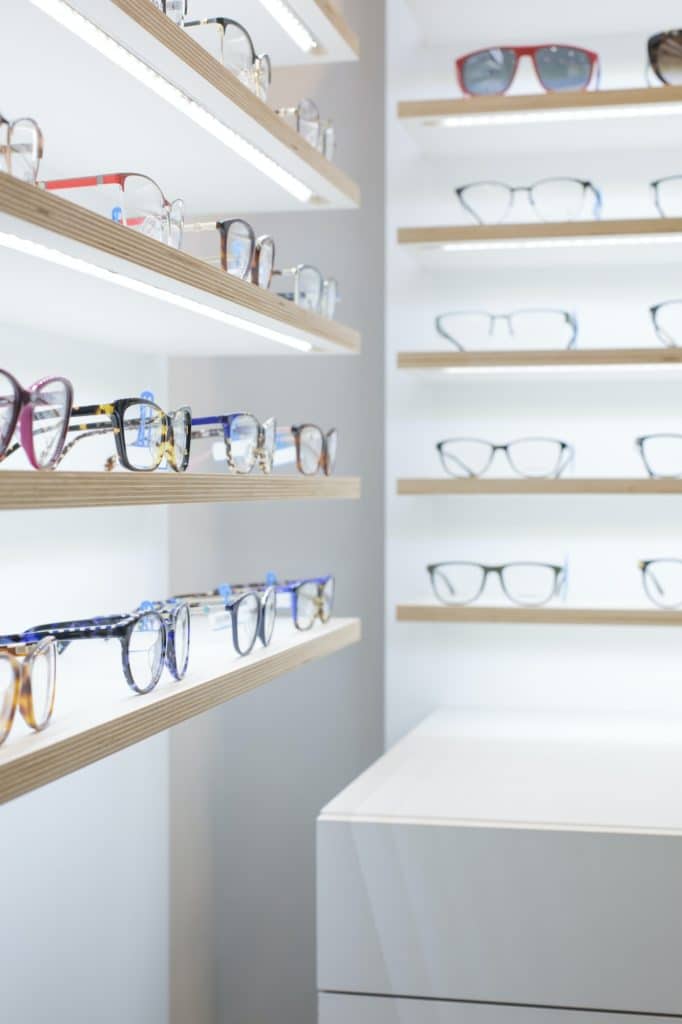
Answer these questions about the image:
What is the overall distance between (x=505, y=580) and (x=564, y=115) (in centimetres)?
92

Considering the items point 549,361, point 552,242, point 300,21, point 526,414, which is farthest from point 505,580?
point 300,21

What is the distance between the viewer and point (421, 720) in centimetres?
272

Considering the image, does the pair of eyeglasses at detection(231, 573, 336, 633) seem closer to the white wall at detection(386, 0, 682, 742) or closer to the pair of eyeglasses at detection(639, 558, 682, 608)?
→ the white wall at detection(386, 0, 682, 742)

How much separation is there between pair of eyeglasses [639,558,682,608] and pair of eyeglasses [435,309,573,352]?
0.49 meters

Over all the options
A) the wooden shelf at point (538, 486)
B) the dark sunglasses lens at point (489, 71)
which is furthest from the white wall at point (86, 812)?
the dark sunglasses lens at point (489, 71)

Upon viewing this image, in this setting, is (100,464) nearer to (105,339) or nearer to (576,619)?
(105,339)

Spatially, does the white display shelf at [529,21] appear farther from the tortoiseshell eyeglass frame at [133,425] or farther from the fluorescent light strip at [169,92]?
the tortoiseshell eyeglass frame at [133,425]

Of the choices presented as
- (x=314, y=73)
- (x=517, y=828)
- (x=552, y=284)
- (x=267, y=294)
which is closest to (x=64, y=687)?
(x=267, y=294)

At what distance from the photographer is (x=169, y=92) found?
56.7 inches

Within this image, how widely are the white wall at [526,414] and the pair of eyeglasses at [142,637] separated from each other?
49.0 inches

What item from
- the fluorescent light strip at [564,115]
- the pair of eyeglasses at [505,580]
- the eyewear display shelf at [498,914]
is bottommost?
the eyewear display shelf at [498,914]

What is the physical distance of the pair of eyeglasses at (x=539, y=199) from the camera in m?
2.59

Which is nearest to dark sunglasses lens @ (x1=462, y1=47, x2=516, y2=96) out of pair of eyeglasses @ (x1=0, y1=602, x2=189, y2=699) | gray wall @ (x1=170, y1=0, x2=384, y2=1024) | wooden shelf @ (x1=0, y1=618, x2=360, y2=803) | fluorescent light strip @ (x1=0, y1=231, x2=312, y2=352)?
gray wall @ (x1=170, y1=0, x2=384, y2=1024)

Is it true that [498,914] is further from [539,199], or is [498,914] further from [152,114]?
[539,199]
